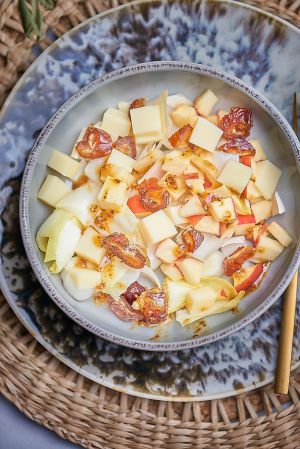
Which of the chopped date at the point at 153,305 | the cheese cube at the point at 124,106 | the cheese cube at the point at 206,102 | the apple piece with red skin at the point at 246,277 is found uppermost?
the cheese cube at the point at 206,102

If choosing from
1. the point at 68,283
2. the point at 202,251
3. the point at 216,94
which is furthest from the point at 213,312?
the point at 216,94

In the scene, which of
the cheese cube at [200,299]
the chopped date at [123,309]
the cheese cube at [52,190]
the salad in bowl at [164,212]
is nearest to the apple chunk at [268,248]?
the salad in bowl at [164,212]

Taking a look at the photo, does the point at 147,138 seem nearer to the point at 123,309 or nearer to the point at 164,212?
the point at 164,212

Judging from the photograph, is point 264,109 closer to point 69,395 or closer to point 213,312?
point 213,312

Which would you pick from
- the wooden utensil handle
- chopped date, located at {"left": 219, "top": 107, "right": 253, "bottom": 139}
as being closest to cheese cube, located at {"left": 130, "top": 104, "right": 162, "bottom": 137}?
chopped date, located at {"left": 219, "top": 107, "right": 253, "bottom": 139}

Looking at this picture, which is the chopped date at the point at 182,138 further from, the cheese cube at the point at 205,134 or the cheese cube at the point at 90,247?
the cheese cube at the point at 90,247

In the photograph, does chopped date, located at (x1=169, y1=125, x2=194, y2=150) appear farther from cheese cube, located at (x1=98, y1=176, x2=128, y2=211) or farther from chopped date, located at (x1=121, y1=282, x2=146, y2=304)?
chopped date, located at (x1=121, y1=282, x2=146, y2=304)

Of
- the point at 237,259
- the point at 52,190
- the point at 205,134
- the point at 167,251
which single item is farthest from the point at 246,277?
the point at 52,190
